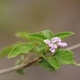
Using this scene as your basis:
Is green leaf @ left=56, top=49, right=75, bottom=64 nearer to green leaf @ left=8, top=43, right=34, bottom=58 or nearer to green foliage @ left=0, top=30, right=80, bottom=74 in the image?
green foliage @ left=0, top=30, right=80, bottom=74

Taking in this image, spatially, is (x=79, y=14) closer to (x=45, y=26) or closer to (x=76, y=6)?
(x=76, y=6)

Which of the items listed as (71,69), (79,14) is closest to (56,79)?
(71,69)

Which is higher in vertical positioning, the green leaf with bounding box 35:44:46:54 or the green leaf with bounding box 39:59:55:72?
the green leaf with bounding box 35:44:46:54

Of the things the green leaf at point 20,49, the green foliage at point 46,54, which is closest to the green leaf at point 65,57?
the green foliage at point 46,54

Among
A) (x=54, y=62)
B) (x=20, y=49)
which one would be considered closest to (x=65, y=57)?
(x=54, y=62)

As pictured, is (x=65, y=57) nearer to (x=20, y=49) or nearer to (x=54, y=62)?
(x=54, y=62)

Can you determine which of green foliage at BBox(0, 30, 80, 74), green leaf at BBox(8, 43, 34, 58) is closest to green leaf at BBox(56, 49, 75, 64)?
green foliage at BBox(0, 30, 80, 74)

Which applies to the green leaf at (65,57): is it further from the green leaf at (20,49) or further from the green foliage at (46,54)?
the green leaf at (20,49)

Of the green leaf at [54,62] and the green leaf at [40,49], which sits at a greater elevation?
the green leaf at [40,49]
